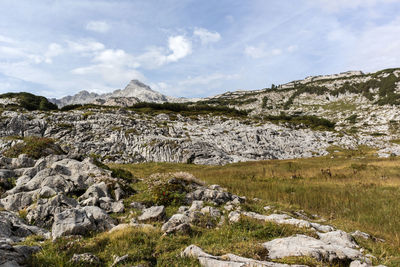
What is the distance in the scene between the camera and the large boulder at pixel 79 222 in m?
7.05

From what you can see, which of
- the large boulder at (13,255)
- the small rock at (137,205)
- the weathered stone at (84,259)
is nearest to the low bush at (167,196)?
the small rock at (137,205)

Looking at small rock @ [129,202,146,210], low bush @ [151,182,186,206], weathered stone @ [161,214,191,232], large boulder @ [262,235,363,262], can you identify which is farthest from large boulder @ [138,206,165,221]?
large boulder @ [262,235,363,262]

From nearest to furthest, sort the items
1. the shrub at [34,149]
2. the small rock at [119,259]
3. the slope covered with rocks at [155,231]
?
the small rock at [119,259] → the slope covered with rocks at [155,231] → the shrub at [34,149]

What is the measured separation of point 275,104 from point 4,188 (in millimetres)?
202623

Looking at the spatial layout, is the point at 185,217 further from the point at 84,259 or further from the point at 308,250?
the point at 308,250

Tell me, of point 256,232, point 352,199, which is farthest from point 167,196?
point 352,199

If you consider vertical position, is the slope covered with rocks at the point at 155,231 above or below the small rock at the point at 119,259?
below

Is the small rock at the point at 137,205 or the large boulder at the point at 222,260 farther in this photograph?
the small rock at the point at 137,205

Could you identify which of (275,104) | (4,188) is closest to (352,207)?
(4,188)

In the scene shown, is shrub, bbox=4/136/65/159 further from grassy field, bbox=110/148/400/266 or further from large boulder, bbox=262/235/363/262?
large boulder, bbox=262/235/363/262

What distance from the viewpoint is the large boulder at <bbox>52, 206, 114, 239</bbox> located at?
7.05 metres

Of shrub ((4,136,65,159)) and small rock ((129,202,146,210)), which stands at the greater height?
shrub ((4,136,65,159))

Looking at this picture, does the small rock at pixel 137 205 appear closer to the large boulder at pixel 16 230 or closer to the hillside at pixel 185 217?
the hillside at pixel 185 217

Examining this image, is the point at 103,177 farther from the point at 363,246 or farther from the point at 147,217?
the point at 363,246
